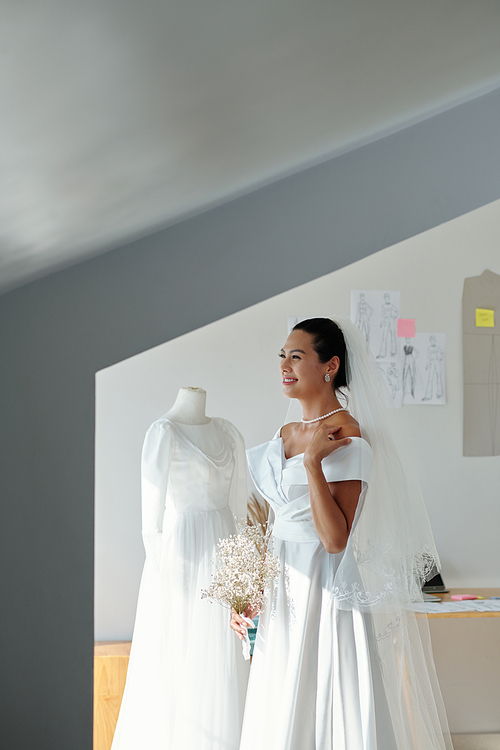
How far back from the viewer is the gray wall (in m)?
3.47

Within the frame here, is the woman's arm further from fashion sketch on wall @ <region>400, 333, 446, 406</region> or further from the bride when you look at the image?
fashion sketch on wall @ <region>400, 333, 446, 406</region>

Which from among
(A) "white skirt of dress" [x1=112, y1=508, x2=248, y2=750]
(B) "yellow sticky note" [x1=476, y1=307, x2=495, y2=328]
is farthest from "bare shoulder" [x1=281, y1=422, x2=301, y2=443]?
(B) "yellow sticky note" [x1=476, y1=307, x2=495, y2=328]

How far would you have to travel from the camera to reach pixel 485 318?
4.05m

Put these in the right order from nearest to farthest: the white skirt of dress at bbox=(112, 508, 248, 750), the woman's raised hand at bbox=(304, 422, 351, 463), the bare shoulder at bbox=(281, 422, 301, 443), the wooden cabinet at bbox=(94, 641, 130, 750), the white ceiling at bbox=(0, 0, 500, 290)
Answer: the white ceiling at bbox=(0, 0, 500, 290), the woman's raised hand at bbox=(304, 422, 351, 463), the bare shoulder at bbox=(281, 422, 301, 443), the white skirt of dress at bbox=(112, 508, 248, 750), the wooden cabinet at bbox=(94, 641, 130, 750)

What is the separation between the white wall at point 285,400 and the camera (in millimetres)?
3586

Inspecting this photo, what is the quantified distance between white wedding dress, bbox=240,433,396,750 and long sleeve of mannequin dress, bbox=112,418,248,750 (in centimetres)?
75

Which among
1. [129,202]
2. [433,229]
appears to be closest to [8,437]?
[129,202]

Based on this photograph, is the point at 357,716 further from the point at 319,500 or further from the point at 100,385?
the point at 100,385

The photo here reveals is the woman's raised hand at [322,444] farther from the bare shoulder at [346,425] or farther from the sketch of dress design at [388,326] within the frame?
the sketch of dress design at [388,326]

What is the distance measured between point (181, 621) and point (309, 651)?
1018mm

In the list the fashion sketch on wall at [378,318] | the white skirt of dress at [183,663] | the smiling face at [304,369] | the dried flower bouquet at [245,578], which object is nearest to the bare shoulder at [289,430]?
the smiling face at [304,369]

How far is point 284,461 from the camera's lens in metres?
2.11

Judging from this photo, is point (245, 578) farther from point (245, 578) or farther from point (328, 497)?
point (328, 497)

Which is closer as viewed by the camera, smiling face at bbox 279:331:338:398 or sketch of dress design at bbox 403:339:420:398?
smiling face at bbox 279:331:338:398
